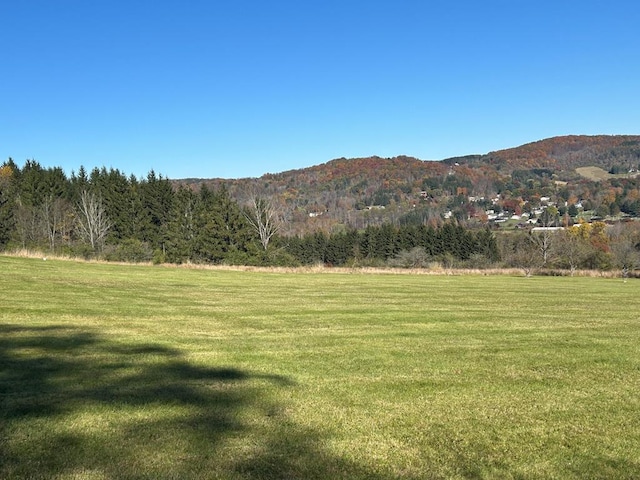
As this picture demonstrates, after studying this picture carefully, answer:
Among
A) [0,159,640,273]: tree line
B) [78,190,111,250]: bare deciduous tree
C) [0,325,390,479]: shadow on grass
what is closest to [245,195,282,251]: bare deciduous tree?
[0,159,640,273]: tree line

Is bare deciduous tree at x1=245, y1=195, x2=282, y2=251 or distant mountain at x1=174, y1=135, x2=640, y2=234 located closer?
bare deciduous tree at x1=245, y1=195, x2=282, y2=251

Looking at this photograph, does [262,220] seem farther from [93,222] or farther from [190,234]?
[93,222]

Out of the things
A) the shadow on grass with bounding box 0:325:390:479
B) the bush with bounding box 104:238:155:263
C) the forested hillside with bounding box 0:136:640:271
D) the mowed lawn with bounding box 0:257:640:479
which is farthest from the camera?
the forested hillside with bounding box 0:136:640:271

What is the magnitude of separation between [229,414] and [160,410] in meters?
0.86

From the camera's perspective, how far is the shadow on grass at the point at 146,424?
4535mm

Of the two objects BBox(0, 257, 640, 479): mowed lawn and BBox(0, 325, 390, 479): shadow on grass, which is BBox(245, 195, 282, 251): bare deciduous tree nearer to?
BBox(0, 257, 640, 479): mowed lawn

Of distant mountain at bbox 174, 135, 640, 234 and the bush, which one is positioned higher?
distant mountain at bbox 174, 135, 640, 234

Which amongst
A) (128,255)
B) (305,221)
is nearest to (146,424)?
(128,255)

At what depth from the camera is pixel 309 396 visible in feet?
23.0

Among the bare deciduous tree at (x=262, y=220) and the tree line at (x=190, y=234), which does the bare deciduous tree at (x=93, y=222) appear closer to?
the tree line at (x=190, y=234)

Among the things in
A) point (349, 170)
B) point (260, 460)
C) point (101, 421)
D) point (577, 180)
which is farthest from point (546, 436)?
point (577, 180)

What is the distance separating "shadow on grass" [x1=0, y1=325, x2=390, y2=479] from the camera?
454cm

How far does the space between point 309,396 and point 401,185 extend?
552 feet

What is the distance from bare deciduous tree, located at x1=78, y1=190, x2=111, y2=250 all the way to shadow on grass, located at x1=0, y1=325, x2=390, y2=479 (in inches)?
2350
